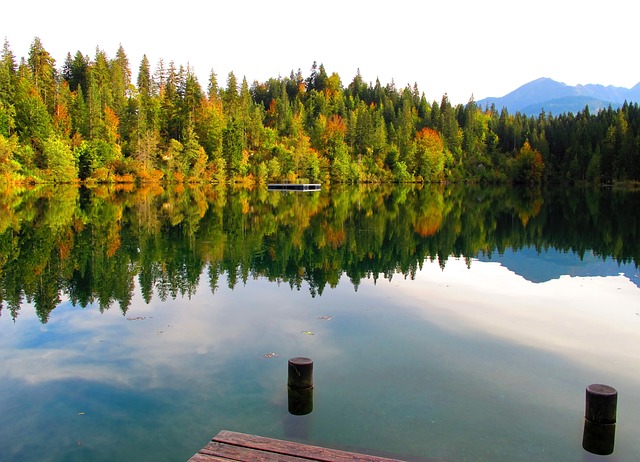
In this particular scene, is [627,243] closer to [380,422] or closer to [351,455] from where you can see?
[380,422]

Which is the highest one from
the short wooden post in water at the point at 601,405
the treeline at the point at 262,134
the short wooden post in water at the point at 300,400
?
the treeline at the point at 262,134

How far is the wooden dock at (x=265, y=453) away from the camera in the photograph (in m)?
6.35

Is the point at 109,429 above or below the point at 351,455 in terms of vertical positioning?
below

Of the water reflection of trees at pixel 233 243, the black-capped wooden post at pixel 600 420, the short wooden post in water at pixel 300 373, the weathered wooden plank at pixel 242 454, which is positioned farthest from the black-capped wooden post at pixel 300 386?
the water reflection of trees at pixel 233 243

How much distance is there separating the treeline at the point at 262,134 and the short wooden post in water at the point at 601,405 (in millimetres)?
75263

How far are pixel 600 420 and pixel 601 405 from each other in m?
0.28

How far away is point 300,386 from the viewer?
9.03 m

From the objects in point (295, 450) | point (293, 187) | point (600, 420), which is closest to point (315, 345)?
point (295, 450)

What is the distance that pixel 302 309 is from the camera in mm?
15484

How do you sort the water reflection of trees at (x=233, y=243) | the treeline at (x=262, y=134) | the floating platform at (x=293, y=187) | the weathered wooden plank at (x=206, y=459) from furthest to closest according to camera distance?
the floating platform at (x=293, y=187), the treeline at (x=262, y=134), the water reflection of trees at (x=233, y=243), the weathered wooden plank at (x=206, y=459)

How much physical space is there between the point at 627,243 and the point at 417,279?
17.4m

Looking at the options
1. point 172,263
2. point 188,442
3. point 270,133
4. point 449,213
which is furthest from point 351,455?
point 270,133

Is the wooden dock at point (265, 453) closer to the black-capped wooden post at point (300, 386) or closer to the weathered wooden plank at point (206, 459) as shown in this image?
the weathered wooden plank at point (206, 459)

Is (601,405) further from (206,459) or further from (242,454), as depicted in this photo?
(206,459)
